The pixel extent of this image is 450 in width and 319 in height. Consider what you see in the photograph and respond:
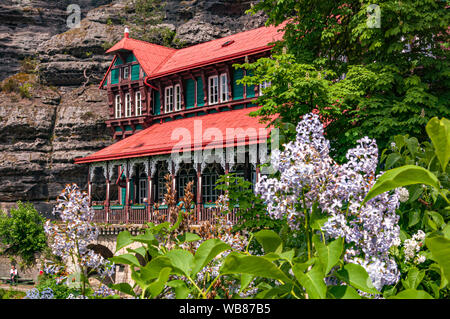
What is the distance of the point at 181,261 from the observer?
1640 mm

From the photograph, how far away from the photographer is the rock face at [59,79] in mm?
36844

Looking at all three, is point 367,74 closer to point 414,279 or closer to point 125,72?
point 414,279

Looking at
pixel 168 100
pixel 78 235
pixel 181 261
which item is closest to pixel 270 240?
pixel 181 261

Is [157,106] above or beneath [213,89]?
beneath

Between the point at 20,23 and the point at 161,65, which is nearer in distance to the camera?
the point at 161,65

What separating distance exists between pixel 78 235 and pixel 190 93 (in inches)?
915

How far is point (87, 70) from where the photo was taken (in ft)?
136

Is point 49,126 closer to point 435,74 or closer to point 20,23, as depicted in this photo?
point 20,23

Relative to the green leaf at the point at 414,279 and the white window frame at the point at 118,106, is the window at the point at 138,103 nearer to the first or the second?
the white window frame at the point at 118,106

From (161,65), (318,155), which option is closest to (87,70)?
(161,65)

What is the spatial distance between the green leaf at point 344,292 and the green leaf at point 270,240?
0.38 m

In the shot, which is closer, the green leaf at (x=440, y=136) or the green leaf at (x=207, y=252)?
the green leaf at (x=207, y=252)

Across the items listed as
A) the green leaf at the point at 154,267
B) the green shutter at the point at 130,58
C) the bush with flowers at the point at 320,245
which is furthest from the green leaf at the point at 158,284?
the green shutter at the point at 130,58

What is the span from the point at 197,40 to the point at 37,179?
751 inches
